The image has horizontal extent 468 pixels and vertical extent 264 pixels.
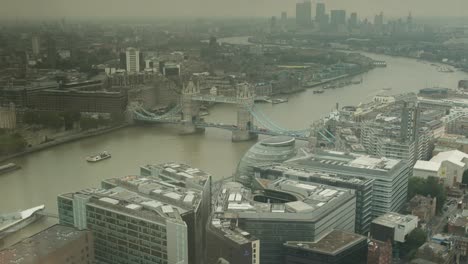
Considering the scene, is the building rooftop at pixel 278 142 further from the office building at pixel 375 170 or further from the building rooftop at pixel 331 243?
the building rooftop at pixel 331 243

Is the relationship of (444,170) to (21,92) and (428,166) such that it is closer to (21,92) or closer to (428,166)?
(428,166)

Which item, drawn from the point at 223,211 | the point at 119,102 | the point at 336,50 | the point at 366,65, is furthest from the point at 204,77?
the point at 223,211

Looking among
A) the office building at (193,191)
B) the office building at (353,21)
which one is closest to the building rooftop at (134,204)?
the office building at (193,191)

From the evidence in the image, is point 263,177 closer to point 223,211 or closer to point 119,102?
point 223,211

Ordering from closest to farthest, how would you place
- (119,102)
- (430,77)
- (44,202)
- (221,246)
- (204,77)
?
1. (221,246)
2. (44,202)
3. (119,102)
4. (204,77)
5. (430,77)

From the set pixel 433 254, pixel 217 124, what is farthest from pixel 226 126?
pixel 433 254
